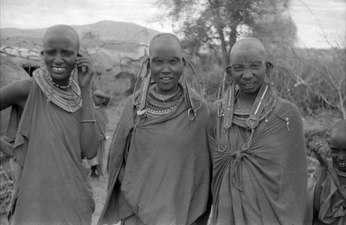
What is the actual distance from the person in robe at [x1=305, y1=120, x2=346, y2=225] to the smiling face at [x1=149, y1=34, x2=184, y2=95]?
1.02 metres

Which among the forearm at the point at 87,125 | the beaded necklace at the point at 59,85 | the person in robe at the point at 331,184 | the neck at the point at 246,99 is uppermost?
the beaded necklace at the point at 59,85

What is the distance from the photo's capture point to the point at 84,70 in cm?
350

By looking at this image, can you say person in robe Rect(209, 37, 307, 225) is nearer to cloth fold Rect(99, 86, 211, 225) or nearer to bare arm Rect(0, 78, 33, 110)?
cloth fold Rect(99, 86, 211, 225)

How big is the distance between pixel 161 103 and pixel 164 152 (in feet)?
1.06

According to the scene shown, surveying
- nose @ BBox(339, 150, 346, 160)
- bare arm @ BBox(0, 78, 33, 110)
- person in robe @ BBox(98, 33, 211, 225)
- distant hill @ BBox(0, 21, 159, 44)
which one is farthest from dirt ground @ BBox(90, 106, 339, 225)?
→ nose @ BBox(339, 150, 346, 160)

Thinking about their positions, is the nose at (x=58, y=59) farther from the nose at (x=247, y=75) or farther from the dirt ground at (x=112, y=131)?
the dirt ground at (x=112, y=131)

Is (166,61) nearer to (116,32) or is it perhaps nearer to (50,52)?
(50,52)

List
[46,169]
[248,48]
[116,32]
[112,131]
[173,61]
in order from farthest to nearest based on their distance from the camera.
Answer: [116,32] → [112,131] → [173,61] → [248,48] → [46,169]

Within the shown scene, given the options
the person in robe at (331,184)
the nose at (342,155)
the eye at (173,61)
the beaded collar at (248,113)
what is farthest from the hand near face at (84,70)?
the nose at (342,155)

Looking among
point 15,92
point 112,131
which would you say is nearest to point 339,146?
point 15,92

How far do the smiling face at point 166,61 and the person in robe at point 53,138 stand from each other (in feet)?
1.36

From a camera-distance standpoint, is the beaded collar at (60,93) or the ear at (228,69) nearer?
the beaded collar at (60,93)

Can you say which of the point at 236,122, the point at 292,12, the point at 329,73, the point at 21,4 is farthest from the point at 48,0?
the point at 292,12

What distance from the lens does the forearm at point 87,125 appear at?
3490 mm
